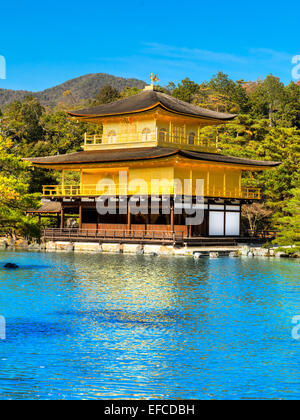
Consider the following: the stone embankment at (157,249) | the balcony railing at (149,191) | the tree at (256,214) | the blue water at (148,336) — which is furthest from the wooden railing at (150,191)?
the blue water at (148,336)

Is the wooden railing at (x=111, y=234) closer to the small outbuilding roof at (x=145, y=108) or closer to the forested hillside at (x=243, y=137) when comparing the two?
the forested hillside at (x=243, y=137)

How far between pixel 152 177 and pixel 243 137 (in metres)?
22.6

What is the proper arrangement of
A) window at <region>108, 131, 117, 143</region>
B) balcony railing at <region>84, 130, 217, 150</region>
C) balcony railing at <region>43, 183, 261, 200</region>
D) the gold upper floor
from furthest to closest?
1. window at <region>108, 131, 117, 143</region>
2. the gold upper floor
3. balcony railing at <region>84, 130, 217, 150</region>
4. balcony railing at <region>43, 183, 261, 200</region>

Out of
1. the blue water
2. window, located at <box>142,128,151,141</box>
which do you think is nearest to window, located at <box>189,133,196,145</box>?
window, located at <box>142,128,151,141</box>

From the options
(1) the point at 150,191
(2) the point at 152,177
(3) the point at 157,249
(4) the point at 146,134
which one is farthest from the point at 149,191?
(3) the point at 157,249

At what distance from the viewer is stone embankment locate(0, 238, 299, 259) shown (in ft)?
127

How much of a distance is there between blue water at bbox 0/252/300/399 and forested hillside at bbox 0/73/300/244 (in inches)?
298

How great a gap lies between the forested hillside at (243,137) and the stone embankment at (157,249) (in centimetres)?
252

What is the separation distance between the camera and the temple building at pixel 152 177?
4278 centimetres

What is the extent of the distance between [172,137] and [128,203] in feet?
25.7

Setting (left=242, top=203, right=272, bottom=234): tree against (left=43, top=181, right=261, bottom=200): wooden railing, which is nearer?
(left=43, top=181, right=261, bottom=200): wooden railing

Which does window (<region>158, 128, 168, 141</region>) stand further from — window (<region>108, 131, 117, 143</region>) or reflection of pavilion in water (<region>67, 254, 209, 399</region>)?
reflection of pavilion in water (<region>67, 254, 209, 399</region>)
